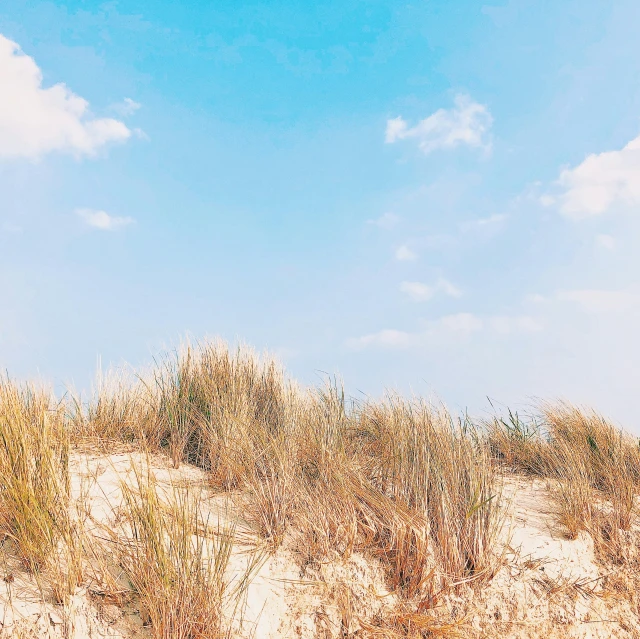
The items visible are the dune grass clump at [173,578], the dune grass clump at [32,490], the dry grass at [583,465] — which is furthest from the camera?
the dry grass at [583,465]

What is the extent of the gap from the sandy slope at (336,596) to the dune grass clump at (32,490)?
130 mm

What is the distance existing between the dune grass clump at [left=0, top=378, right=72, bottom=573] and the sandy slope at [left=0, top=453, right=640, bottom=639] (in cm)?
13

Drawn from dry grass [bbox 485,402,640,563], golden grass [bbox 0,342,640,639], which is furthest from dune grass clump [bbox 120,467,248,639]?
dry grass [bbox 485,402,640,563]

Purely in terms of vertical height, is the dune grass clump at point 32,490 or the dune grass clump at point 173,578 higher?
the dune grass clump at point 32,490

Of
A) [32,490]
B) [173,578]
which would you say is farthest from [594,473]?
[32,490]

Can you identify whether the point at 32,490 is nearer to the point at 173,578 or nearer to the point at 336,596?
the point at 173,578

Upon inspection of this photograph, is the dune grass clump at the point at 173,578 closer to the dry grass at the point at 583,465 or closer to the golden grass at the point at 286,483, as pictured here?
the golden grass at the point at 286,483

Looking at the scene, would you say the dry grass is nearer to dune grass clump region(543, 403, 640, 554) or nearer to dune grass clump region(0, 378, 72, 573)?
dune grass clump region(543, 403, 640, 554)

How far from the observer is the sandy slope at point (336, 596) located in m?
2.92

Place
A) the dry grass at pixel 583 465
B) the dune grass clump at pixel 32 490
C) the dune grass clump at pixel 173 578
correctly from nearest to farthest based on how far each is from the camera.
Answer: the dune grass clump at pixel 173 578 → the dune grass clump at pixel 32 490 → the dry grass at pixel 583 465

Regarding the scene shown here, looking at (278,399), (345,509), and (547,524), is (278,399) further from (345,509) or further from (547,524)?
(547,524)

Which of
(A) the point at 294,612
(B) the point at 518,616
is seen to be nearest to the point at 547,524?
(B) the point at 518,616

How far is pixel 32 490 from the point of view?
3143 mm

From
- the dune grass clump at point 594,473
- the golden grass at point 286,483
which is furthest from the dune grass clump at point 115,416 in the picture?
the dune grass clump at point 594,473
